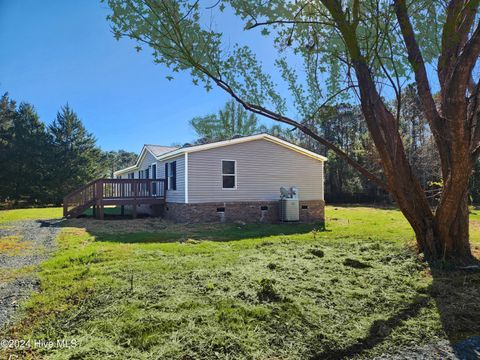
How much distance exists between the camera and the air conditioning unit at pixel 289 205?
1290cm

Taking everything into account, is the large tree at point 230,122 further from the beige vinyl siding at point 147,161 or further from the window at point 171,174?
the window at point 171,174

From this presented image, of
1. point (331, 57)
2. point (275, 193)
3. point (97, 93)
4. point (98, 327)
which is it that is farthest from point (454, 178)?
point (97, 93)

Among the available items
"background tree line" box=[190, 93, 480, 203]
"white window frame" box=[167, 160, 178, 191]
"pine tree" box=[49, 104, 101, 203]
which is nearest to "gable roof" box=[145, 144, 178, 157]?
"white window frame" box=[167, 160, 178, 191]

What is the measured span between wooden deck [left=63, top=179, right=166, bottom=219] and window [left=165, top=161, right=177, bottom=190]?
0.44 meters

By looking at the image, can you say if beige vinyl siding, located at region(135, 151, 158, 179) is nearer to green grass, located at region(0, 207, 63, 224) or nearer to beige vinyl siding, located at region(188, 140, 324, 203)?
beige vinyl siding, located at region(188, 140, 324, 203)

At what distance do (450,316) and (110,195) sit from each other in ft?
43.7

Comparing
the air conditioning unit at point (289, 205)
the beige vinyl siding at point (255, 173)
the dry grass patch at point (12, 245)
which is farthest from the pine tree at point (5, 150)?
the air conditioning unit at point (289, 205)

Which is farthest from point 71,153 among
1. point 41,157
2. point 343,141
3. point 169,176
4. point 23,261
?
point 343,141

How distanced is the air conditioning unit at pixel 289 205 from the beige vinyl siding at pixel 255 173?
576mm

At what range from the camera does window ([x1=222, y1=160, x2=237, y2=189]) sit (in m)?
12.7

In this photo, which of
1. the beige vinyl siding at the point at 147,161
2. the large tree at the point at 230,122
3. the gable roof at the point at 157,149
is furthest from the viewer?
the large tree at the point at 230,122

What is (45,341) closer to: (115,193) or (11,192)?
(115,193)

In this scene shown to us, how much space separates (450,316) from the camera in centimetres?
334

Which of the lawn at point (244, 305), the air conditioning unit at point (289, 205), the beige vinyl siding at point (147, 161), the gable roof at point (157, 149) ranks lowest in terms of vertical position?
the lawn at point (244, 305)
